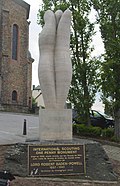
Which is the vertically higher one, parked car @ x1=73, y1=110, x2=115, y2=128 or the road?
parked car @ x1=73, y1=110, x2=115, y2=128

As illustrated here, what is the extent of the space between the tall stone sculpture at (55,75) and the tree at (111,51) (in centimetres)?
515

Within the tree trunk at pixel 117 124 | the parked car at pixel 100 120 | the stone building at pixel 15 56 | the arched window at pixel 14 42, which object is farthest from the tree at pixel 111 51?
the arched window at pixel 14 42

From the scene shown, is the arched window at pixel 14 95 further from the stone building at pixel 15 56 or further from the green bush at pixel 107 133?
the green bush at pixel 107 133

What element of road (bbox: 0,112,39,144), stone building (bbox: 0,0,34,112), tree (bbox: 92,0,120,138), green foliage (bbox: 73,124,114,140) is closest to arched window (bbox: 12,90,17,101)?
stone building (bbox: 0,0,34,112)

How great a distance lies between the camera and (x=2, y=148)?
9781 millimetres

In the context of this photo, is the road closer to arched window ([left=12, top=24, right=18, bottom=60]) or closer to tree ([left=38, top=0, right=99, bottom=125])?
tree ([left=38, top=0, right=99, bottom=125])

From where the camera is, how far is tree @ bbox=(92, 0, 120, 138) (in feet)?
45.9

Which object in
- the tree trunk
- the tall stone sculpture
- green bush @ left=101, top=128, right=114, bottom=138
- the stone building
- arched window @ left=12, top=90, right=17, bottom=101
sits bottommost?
green bush @ left=101, top=128, right=114, bottom=138

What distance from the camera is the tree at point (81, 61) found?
15.6 metres

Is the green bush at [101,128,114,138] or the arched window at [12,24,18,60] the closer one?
the green bush at [101,128,114,138]

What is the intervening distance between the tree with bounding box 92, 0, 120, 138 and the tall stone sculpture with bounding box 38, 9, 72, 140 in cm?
515

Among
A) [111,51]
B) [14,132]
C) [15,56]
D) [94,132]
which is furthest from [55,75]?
[15,56]

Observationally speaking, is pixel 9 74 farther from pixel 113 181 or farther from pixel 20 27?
pixel 113 181

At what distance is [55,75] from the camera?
909 cm
